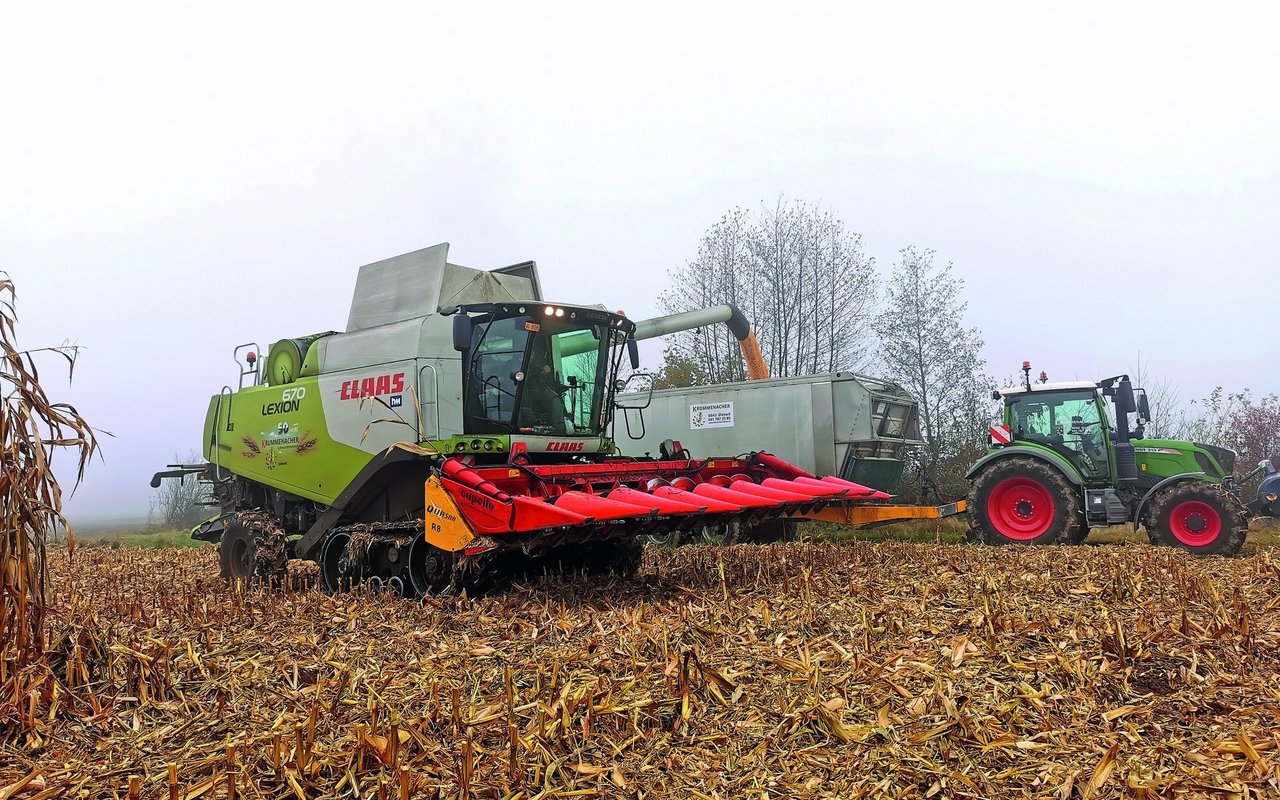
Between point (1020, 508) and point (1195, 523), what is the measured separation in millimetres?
1763

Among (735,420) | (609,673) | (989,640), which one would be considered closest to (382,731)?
(609,673)

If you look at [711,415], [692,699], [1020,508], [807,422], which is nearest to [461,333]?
[692,699]

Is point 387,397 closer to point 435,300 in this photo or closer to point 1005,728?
point 435,300

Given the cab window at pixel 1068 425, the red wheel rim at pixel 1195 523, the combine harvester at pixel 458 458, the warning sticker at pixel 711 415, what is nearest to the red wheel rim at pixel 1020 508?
the cab window at pixel 1068 425

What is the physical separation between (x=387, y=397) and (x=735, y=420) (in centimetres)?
612

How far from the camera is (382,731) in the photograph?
3.17 m

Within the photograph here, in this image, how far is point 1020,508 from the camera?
1032 cm

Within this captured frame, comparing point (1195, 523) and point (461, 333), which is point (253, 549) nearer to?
point (461, 333)

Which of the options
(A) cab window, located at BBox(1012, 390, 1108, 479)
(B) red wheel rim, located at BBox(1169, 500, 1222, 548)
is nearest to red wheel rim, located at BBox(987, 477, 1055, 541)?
(A) cab window, located at BBox(1012, 390, 1108, 479)

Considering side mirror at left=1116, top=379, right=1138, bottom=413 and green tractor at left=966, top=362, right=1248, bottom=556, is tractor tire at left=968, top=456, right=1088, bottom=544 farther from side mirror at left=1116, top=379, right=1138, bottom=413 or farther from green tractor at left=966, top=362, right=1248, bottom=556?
side mirror at left=1116, top=379, right=1138, bottom=413

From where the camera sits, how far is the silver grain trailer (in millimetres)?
11398

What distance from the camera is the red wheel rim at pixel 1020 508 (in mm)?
10156

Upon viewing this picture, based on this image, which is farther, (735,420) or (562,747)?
(735,420)

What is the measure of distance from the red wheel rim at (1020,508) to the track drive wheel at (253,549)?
7.73 meters
